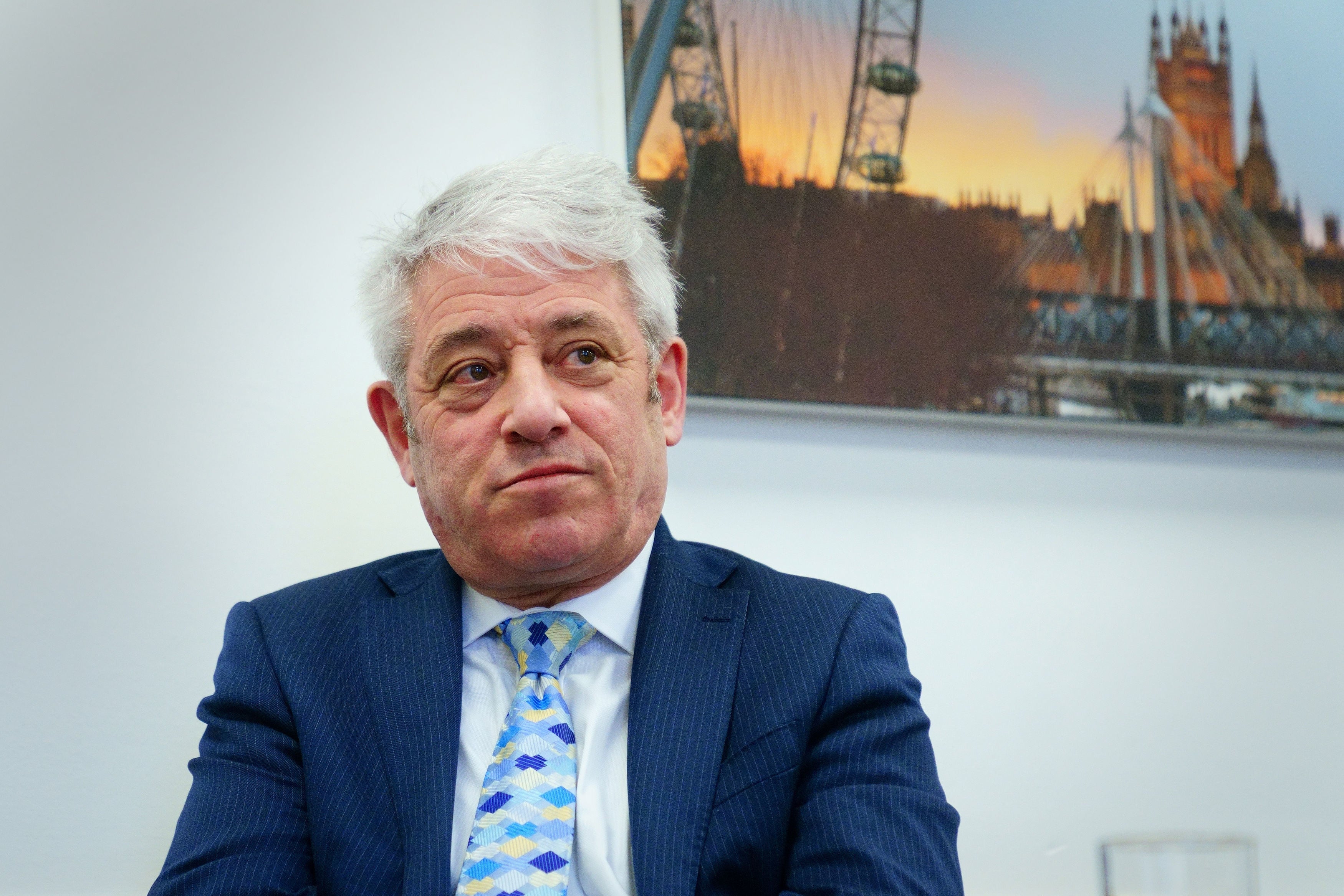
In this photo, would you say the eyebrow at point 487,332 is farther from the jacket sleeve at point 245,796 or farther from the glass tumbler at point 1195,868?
the glass tumbler at point 1195,868

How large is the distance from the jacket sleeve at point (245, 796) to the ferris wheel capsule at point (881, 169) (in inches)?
42.4

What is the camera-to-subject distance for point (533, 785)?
123cm

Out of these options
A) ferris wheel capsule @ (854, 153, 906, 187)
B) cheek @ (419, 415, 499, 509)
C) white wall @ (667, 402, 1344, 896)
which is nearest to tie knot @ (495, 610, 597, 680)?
cheek @ (419, 415, 499, 509)

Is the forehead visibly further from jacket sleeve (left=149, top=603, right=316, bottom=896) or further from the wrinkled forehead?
jacket sleeve (left=149, top=603, right=316, bottom=896)

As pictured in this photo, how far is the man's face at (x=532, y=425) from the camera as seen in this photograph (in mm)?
1263

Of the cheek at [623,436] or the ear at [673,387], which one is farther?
the ear at [673,387]

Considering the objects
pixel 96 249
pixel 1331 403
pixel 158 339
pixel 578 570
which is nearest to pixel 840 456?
pixel 578 570

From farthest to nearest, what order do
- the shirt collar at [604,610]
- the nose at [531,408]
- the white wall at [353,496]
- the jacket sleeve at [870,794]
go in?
1. the white wall at [353,496]
2. the shirt collar at [604,610]
3. the nose at [531,408]
4. the jacket sleeve at [870,794]

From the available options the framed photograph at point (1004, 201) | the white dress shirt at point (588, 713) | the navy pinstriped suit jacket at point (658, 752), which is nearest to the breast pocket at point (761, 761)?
the navy pinstriped suit jacket at point (658, 752)

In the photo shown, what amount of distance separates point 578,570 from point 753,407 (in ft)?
1.61

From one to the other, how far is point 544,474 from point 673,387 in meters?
0.28

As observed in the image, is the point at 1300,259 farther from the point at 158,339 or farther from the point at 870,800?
the point at 158,339

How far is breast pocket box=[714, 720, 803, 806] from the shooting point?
1.22 m

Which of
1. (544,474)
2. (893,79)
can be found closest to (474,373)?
(544,474)
